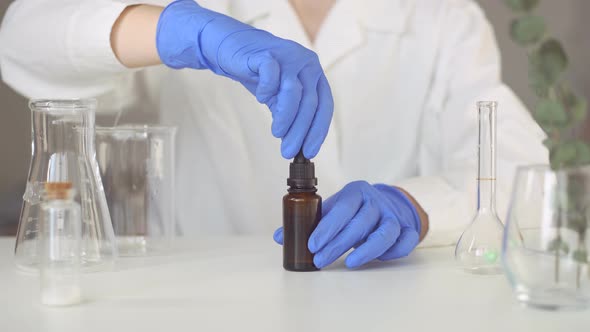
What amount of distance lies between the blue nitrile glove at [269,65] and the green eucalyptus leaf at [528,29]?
481mm

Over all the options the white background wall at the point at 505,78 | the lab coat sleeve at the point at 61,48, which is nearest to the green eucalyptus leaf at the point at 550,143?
the lab coat sleeve at the point at 61,48

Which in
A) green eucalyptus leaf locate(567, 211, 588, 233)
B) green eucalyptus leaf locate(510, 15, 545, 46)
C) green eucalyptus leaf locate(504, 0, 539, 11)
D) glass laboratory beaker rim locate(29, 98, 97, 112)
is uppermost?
green eucalyptus leaf locate(504, 0, 539, 11)

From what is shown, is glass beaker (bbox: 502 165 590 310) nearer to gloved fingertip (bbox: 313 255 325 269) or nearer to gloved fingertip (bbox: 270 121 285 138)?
gloved fingertip (bbox: 313 255 325 269)

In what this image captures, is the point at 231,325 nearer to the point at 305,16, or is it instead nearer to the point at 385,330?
the point at 385,330

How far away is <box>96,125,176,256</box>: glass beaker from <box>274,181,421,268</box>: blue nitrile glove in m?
0.24

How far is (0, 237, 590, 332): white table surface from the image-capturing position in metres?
0.79

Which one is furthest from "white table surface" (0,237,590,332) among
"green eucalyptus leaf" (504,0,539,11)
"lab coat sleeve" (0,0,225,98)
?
"lab coat sleeve" (0,0,225,98)

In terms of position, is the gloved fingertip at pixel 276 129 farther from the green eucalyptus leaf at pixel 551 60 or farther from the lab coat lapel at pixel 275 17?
the lab coat lapel at pixel 275 17

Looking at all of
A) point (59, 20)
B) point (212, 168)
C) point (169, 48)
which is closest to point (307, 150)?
point (169, 48)

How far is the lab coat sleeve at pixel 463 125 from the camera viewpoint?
4.99 feet

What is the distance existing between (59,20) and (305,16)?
0.75 metres

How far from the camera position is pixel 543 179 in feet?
2.48

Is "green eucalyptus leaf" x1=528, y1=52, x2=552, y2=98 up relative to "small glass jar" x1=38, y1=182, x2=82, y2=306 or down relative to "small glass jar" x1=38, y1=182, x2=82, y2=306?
up

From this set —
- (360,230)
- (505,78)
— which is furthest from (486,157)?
(505,78)
